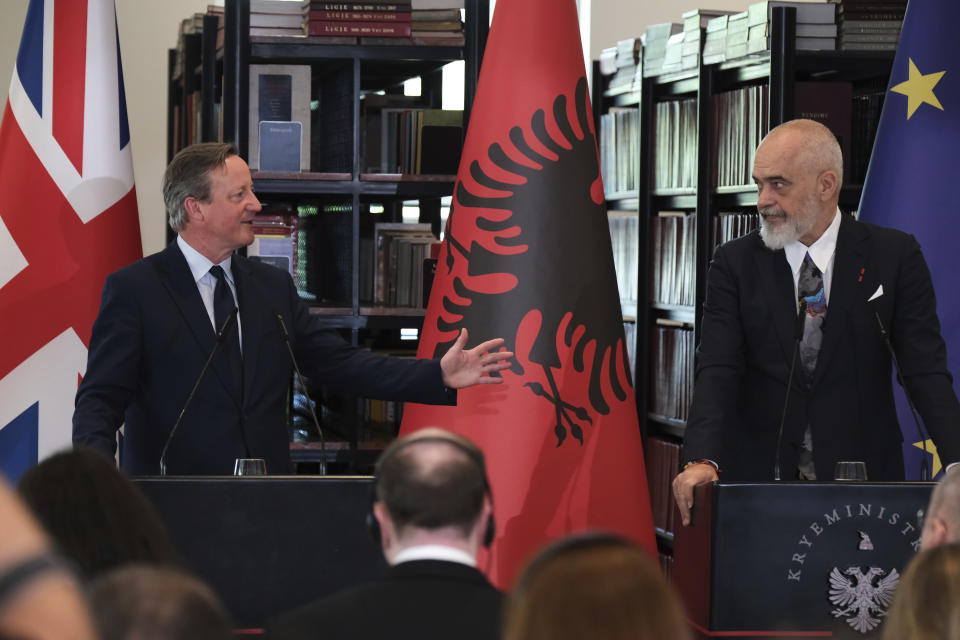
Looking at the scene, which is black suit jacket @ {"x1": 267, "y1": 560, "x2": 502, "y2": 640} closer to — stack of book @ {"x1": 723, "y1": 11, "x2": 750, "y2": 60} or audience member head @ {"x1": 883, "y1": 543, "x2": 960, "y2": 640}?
audience member head @ {"x1": 883, "y1": 543, "x2": 960, "y2": 640}

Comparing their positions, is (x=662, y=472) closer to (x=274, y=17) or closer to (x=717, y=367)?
(x=717, y=367)

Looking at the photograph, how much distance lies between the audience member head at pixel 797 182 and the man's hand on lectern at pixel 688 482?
0.62 m

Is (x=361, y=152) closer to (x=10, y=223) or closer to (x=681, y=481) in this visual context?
(x=10, y=223)

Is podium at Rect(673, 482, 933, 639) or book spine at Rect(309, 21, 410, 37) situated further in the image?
book spine at Rect(309, 21, 410, 37)

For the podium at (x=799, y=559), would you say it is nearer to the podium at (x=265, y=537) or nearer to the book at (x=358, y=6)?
the podium at (x=265, y=537)

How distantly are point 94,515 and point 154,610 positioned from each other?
1.70 ft

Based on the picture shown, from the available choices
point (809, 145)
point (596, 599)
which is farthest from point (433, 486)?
point (809, 145)

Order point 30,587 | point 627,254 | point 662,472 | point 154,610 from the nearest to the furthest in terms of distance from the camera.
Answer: point 30,587, point 154,610, point 662,472, point 627,254

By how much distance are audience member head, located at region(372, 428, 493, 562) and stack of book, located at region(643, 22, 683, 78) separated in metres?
3.70

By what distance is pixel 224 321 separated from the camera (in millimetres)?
2934

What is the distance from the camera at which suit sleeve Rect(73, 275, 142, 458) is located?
2.69 meters

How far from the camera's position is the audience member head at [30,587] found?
70 cm

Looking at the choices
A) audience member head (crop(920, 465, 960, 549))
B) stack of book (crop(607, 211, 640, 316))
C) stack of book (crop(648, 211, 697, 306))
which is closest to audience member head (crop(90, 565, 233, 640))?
audience member head (crop(920, 465, 960, 549))

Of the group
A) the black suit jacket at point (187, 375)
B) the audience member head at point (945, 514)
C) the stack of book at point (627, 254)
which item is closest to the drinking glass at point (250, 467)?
the black suit jacket at point (187, 375)
